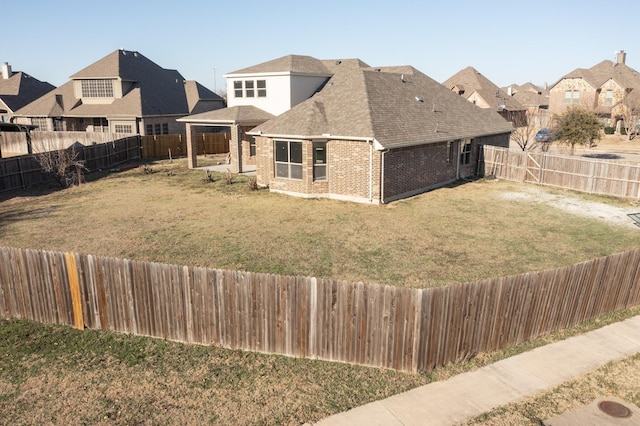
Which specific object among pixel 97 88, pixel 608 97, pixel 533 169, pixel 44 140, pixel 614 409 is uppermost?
pixel 608 97

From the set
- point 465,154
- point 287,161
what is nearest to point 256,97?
point 287,161

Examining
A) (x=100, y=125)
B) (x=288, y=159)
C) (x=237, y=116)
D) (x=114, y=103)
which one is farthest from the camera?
(x=100, y=125)

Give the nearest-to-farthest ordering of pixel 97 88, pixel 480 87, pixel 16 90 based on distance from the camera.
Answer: pixel 97 88 < pixel 16 90 < pixel 480 87

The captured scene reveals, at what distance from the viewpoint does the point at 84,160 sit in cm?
2858

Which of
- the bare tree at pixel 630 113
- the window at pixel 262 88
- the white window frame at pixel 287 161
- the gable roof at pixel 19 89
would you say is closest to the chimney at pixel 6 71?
the gable roof at pixel 19 89

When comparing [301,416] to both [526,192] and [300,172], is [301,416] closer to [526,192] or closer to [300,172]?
[300,172]

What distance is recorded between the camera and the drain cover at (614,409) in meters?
7.30

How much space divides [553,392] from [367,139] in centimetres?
1488

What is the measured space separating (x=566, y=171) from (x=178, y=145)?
29954 mm

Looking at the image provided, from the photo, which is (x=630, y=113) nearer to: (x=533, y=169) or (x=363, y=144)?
(x=533, y=169)

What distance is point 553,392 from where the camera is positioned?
7859 mm

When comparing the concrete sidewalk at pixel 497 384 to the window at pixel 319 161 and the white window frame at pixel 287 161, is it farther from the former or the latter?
the white window frame at pixel 287 161

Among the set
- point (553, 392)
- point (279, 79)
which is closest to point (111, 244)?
point (553, 392)

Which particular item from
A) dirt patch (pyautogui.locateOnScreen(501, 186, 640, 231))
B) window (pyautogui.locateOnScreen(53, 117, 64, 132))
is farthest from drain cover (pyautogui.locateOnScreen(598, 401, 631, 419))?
window (pyautogui.locateOnScreen(53, 117, 64, 132))
